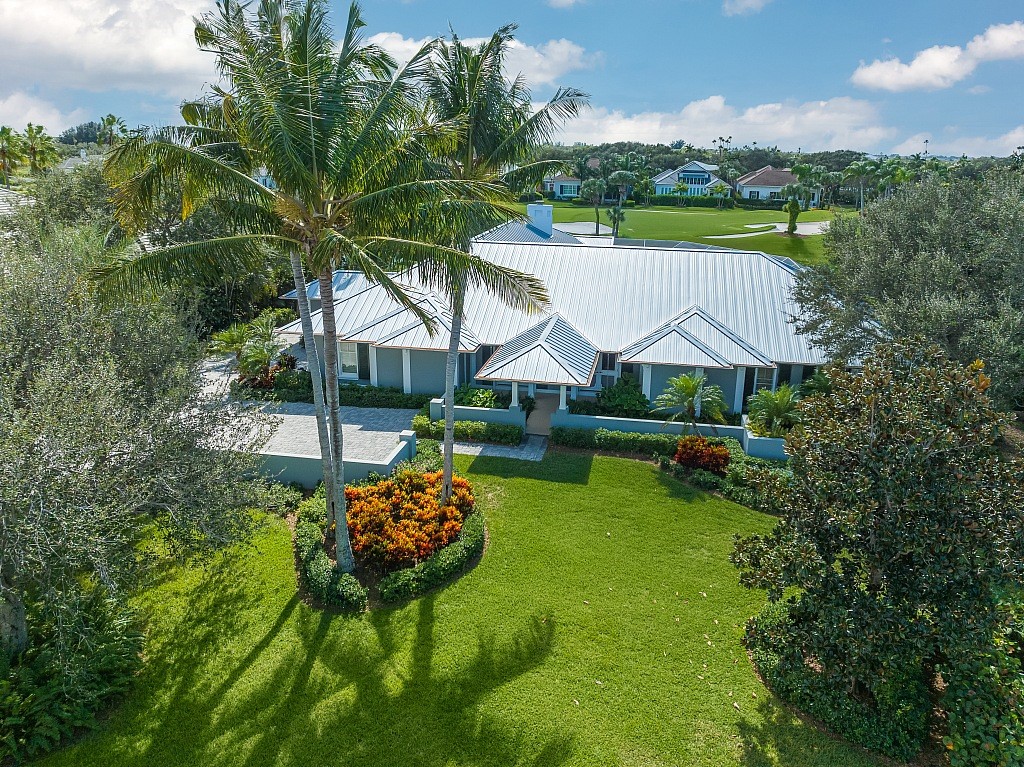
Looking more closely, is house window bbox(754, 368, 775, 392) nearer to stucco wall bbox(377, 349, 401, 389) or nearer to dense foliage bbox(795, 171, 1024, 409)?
dense foliage bbox(795, 171, 1024, 409)

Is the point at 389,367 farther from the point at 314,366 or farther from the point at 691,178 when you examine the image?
the point at 691,178

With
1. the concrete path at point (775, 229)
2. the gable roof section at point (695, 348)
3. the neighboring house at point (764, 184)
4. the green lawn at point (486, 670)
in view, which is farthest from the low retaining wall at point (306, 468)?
the neighboring house at point (764, 184)

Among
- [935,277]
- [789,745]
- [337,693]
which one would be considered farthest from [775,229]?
[337,693]

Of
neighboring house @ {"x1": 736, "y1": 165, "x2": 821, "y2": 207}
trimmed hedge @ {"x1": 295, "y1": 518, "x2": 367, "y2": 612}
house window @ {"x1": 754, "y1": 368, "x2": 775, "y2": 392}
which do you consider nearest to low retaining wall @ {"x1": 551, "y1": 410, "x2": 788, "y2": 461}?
house window @ {"x1": 754, "y1": 368, "x2": 775, "y2": 392}

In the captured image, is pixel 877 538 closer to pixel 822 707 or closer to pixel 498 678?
pixel 822 707

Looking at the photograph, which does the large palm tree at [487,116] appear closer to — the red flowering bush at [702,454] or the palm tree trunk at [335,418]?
the palm tree trunk at [335,418]

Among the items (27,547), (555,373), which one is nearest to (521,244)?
(555,373)
